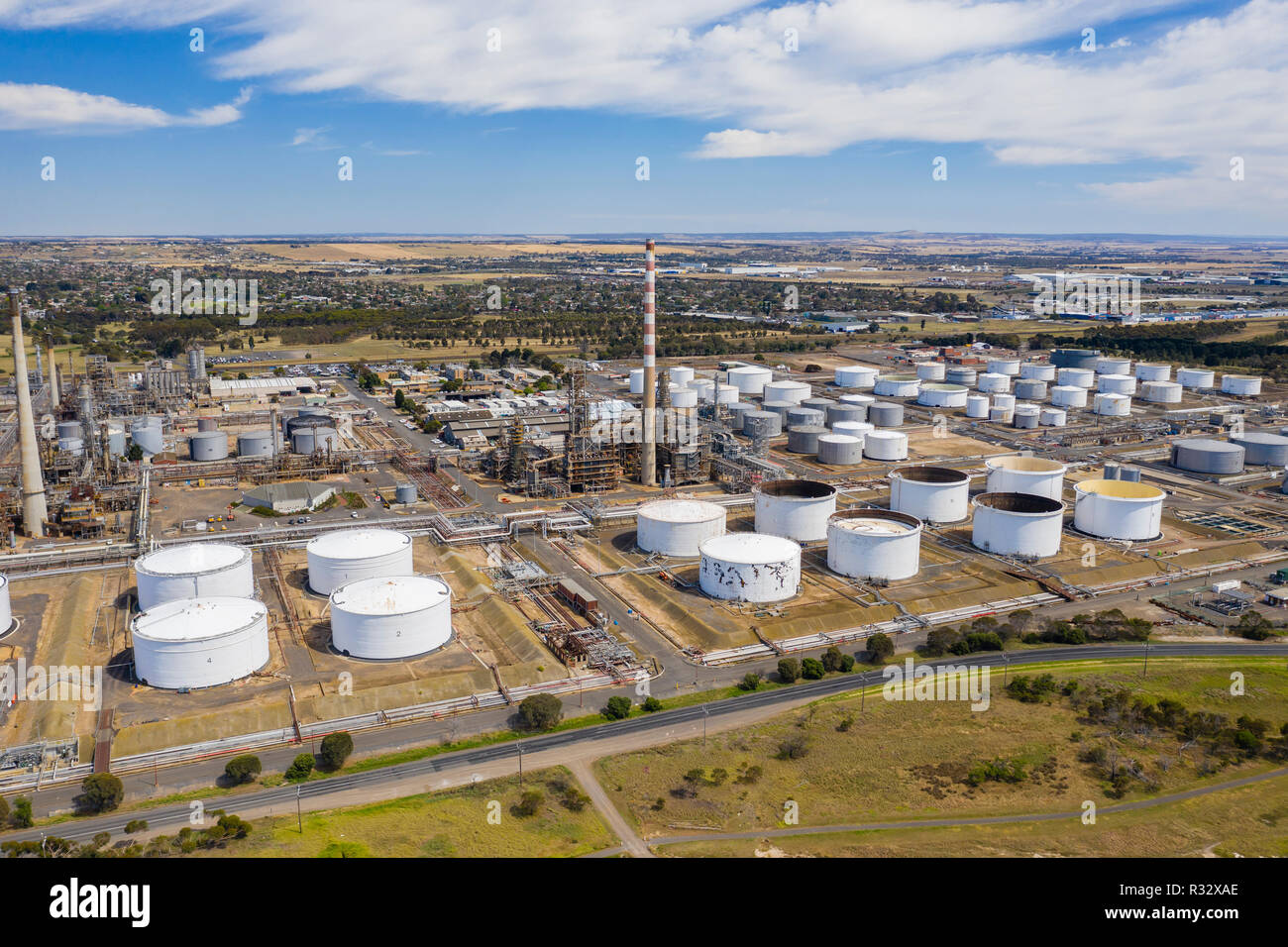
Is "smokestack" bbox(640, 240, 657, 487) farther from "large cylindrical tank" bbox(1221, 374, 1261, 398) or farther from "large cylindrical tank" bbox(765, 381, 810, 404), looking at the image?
"large cylindrical tank" bbox(1221, 374, 1261, 398)

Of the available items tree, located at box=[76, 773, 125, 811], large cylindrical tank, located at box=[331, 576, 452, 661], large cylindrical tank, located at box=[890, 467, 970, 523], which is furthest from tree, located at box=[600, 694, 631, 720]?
large cylindrical tank, located at box=[890, 467, 970, 523]

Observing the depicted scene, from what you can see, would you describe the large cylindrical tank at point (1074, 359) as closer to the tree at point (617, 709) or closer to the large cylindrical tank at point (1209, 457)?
the large cylindrical tank at point (1209, 457)

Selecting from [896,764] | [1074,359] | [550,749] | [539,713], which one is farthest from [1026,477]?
[1074,359]

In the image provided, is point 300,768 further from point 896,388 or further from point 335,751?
point 896,388

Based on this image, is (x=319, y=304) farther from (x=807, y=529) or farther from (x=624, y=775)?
(x=624, y=775)

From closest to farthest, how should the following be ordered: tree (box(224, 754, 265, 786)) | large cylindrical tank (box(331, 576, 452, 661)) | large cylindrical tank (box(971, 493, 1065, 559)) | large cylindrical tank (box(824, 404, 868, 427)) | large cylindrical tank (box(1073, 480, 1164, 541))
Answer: tree (box(224, 754, 265, 786))
large cylindrical tank (box(331, 576, 452, 661))
large cylindrical tank (box(971, 493, 1065, 559))
large cylindrical tank (box(1073, 480, 1164, 541))
large cylindrical tank (box(824, 404, 868, 427))

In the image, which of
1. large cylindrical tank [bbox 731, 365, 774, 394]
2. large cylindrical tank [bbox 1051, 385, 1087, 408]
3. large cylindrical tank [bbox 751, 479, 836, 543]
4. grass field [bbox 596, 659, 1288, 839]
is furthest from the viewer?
large cylindrical tank [bbox 731, 365, 774, 394]
